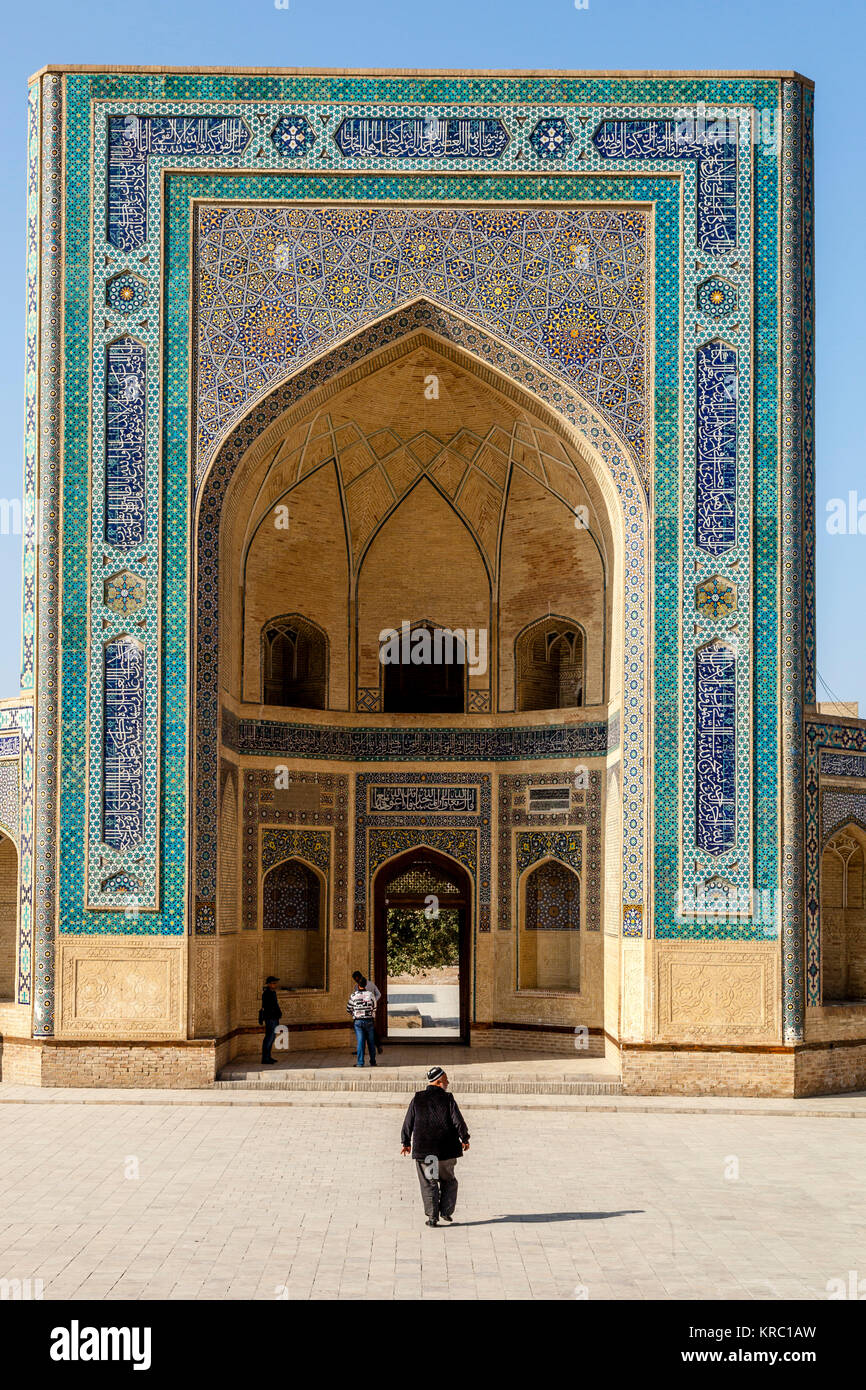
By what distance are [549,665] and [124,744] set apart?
4.67m

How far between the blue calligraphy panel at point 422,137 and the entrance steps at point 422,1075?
23.9 feet

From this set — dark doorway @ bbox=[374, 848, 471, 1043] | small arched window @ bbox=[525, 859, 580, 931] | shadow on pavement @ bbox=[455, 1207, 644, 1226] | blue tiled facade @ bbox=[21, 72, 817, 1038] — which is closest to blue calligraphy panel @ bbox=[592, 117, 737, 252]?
blue tiled facade @ bbox=[21, 72, 817, 1038]

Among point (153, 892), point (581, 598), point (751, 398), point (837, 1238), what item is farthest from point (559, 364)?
point (837, 1238)

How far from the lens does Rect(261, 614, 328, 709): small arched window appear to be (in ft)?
45.2

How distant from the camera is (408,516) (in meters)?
14.2

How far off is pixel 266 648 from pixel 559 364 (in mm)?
4067

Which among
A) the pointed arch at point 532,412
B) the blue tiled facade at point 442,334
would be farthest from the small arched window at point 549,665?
the blue tiled facade at point 442,334

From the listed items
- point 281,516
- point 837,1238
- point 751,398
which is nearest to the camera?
point 837,1238

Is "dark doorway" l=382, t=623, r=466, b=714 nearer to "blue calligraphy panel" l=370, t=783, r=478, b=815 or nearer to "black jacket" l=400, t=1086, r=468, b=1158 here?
"blue calligraphy panel" l=370, t=783, r=478, b=815

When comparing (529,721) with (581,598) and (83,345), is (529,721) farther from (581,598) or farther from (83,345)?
(83,345)

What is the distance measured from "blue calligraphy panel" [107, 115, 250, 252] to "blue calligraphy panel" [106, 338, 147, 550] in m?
0.88

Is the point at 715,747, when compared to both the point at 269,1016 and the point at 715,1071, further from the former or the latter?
the point at 269,1016

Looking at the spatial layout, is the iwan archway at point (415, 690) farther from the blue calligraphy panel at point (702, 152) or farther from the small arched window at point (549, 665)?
the blue calligraphy panel at point (702, 152)

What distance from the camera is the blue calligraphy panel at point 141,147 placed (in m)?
11.4
